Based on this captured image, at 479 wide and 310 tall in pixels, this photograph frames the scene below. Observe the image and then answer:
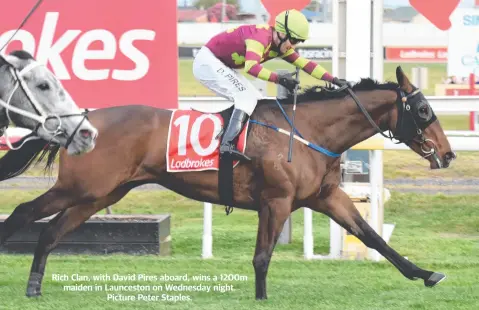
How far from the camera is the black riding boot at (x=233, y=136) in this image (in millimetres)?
6242

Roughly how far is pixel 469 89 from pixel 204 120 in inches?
491

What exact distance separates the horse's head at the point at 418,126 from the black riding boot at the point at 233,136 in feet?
3.20

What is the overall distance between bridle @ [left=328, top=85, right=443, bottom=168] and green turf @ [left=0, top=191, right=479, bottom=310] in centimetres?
87

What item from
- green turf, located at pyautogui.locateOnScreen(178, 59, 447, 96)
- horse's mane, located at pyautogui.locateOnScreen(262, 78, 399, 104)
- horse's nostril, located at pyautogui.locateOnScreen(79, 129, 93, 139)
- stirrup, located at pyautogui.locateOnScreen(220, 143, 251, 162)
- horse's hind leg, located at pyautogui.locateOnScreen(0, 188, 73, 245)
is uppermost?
horse's nostril, located at pyautogui.locateOnScreen(79, 129, 93, 139)

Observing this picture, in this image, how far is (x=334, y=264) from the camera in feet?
24.2

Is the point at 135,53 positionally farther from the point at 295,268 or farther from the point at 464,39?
the point at 464,39

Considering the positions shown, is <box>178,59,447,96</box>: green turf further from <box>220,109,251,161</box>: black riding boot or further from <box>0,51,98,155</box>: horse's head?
<box>0,51,98,155</box>: horse's head

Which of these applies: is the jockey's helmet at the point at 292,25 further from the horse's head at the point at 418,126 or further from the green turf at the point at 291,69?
the green turf at the point at 291,69

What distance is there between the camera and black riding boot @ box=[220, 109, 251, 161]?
624 cm

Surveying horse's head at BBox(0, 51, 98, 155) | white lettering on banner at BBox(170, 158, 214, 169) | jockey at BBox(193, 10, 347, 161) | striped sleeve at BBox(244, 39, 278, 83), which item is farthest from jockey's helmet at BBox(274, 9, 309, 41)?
horse's head at BBox(0, 51, 98, 155)

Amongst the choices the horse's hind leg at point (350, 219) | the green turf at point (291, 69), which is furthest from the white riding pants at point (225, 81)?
the green turf at point (291, 69)

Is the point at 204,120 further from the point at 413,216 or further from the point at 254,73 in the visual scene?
the point at 413,216

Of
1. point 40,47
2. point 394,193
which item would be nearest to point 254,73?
point 40,47

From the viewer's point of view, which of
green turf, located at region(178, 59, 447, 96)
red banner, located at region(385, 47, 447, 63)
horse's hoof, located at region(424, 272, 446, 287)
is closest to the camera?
horse's hoof, located at region(424, 272, 446, 287)
